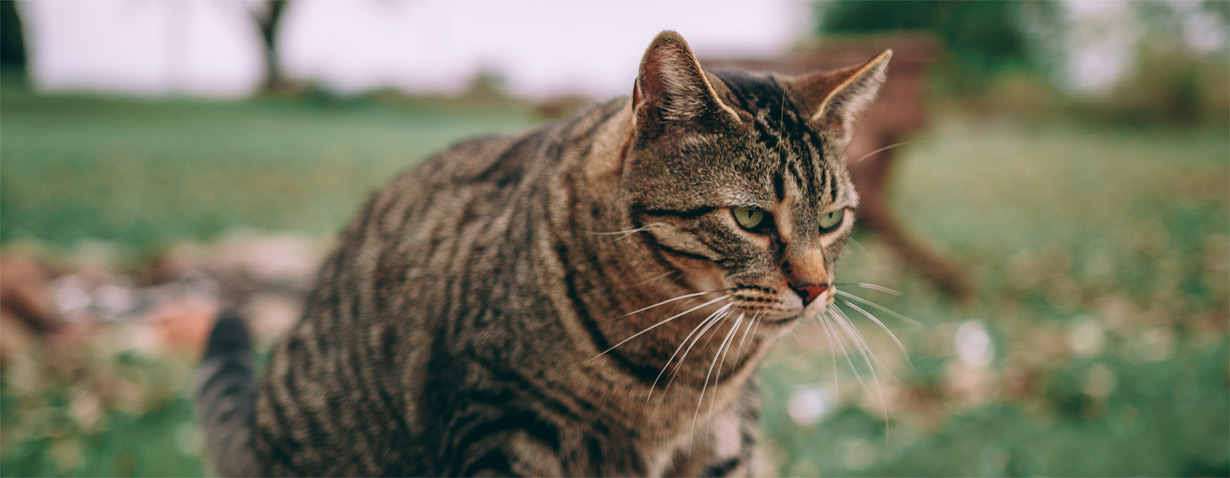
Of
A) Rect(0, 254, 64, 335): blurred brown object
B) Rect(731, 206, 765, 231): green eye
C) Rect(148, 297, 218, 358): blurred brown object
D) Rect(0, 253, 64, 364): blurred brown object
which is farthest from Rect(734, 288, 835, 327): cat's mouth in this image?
Rect(0, 254, 64, 335): blurred brown object

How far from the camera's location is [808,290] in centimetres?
143

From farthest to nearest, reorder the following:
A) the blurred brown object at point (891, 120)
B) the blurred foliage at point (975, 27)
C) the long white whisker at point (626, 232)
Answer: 1. the blurred foliage at point (975, 27)
2. the blurred brown object at point (891, 120)
3. the long white whisker at point (626, 232)

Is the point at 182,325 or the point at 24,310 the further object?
the point at 182,325

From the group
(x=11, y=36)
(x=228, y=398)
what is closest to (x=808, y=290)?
(x=228, y=398)

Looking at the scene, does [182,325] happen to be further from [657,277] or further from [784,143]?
[784,143]

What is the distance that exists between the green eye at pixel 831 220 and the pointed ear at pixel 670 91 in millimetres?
327

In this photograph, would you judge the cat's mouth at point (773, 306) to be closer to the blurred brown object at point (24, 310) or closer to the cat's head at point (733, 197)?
the cat's head at point (733, 197)

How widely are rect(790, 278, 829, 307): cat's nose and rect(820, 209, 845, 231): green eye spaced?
0.19 metres

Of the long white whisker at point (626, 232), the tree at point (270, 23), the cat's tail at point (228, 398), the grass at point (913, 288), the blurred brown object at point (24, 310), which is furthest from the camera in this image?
the tree at point (270, 23)

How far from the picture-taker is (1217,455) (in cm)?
261

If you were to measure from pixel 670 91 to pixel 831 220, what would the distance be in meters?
0.50

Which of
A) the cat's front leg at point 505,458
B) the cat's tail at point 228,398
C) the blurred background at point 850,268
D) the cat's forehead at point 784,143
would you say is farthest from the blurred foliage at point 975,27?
the cat's front leg at point 505,458

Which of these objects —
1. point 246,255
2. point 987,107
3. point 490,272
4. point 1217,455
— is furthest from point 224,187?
point 987,107

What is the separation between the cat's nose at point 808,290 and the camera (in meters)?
1.42
